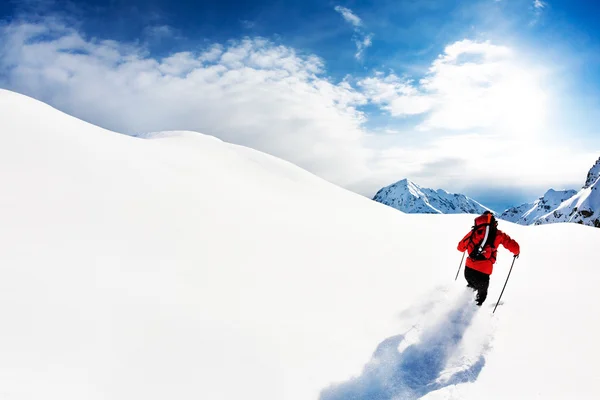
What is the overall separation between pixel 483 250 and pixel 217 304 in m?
5.79

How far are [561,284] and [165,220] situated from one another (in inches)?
472

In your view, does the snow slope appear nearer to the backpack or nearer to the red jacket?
the red jacket

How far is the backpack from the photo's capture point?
23.5 ft

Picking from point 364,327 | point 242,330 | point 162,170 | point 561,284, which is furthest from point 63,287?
point 561,284

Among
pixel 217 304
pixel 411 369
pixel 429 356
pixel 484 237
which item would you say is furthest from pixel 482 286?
pixel 217 304

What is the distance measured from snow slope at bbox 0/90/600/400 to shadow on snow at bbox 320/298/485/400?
29 mm

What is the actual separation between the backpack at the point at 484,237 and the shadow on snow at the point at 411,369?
1.41 meters

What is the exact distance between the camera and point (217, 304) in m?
6.38

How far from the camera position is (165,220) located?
347 inches

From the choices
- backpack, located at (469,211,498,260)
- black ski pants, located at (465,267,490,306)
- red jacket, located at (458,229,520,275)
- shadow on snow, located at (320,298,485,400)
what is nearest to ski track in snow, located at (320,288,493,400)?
shadow on snow, located at (320,298,485,400)

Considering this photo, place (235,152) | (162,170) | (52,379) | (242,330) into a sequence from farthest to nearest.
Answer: (235,152) < (162,170) < (242,330) < (52,379)

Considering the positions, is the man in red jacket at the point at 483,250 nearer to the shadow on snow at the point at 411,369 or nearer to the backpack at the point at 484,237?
the backpack at the point at 484,237

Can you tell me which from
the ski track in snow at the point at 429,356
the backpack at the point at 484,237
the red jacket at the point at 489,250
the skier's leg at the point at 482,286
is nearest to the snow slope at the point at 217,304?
the ski track in snow at the point at 429,356

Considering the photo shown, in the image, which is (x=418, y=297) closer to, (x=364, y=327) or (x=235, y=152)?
(x=364, y=327)
